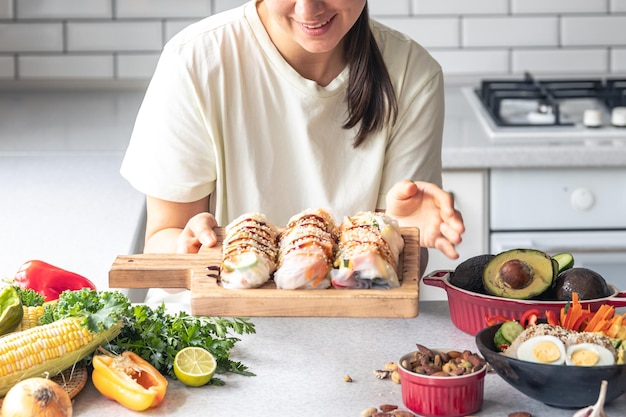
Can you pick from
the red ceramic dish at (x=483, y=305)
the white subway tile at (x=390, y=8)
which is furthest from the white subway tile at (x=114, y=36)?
the red ceramic dish at (x=483, y=305)

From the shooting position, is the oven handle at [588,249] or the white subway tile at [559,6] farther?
the white subway tile at [559,6]

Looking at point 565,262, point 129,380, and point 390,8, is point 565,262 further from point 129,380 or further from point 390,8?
point 390,8

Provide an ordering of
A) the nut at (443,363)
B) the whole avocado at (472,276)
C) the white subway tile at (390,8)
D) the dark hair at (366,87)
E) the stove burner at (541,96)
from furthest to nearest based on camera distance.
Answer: the white subway tile at (390,8), the stove burner at (541,96), the dark hair at (366,87), the whole avocado at (472,276), the nut at (443,363)

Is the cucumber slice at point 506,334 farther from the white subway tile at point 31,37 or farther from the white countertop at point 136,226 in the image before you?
the white subway tile at point 31,37

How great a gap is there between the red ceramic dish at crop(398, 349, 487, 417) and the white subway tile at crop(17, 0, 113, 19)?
2.33m

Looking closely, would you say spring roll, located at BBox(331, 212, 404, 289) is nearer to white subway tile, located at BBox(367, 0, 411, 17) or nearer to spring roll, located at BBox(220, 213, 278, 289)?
spring roll, located at BBox(220, 213, 278, 289)

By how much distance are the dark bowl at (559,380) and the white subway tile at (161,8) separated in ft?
7.35

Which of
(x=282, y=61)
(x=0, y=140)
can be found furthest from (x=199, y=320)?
(x=0, y=140)

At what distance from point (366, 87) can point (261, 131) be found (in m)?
0.23

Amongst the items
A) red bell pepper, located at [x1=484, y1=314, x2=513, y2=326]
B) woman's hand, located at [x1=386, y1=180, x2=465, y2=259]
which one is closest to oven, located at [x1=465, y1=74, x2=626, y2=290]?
woman's hand, located at [x1=386, y1=180, x2=465, y2=259]

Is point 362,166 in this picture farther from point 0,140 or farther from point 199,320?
point 0,140

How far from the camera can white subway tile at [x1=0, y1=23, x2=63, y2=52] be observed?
3.34m

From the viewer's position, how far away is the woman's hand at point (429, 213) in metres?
1.65

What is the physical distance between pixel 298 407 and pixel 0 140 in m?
1.81
